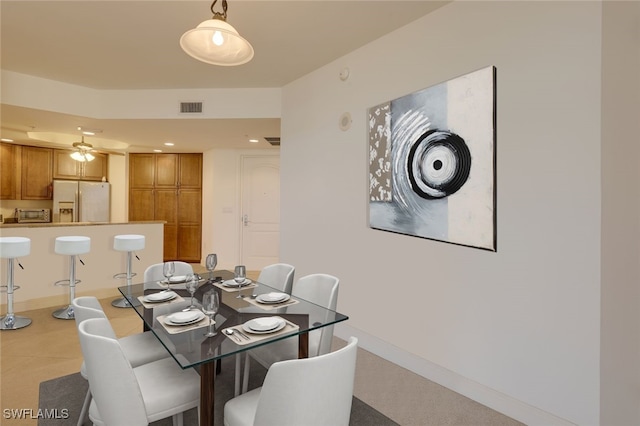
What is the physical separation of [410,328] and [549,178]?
1471mm

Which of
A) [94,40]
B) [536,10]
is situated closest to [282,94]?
[94,40]

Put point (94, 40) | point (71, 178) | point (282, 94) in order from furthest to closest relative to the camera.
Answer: point (71, 178), point (282, 94), point (94, 40)

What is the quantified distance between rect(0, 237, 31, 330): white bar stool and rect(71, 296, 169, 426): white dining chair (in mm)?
2109

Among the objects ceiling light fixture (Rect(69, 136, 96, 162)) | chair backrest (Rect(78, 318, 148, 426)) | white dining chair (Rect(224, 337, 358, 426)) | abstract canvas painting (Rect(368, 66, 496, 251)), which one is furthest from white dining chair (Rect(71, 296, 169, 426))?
ceiling light fixture (Rect(69, 136, 96, 162))

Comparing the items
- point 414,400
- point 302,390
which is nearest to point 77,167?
point 414,400

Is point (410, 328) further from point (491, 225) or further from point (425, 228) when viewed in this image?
point (491, 225)

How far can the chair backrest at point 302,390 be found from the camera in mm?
1159

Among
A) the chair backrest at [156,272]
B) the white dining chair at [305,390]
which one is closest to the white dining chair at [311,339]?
the white dining chair at [305,390]

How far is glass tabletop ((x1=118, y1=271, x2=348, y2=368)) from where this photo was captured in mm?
1552

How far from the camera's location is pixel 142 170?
7117mm

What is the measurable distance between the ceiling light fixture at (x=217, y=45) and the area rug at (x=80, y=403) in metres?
2.10

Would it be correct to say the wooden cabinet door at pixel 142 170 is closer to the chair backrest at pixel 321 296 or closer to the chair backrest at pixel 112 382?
the chair backrest at pixel 321 296

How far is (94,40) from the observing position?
3.03 meters

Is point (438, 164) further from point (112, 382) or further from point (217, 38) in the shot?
point (112, 382)
